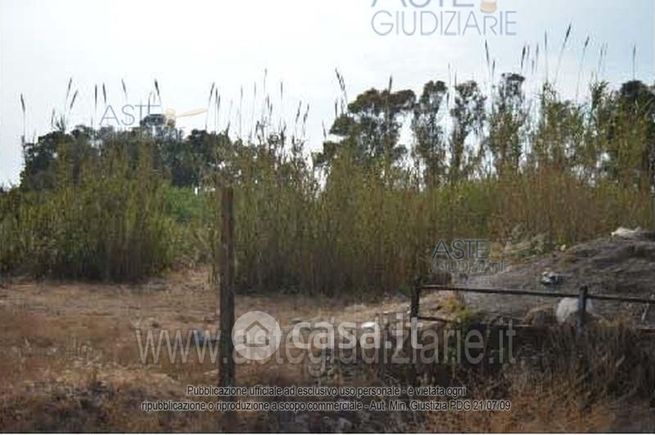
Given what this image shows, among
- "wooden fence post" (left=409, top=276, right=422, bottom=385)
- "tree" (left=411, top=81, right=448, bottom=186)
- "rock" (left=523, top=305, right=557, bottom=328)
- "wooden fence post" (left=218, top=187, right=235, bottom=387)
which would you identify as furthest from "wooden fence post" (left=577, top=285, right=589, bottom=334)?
"tree" (left=411, top=81, right=448, bottom=186)

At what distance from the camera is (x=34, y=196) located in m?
8.42

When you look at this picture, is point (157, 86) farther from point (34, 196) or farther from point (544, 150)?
point (544, 150)

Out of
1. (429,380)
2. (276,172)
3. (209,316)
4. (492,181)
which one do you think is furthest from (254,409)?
(492,181)

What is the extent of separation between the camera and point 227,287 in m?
3.84

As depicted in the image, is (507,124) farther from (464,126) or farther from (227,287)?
(227,287)

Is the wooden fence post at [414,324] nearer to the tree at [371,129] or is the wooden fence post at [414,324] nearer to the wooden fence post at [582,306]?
the wooden fence post at [582,306]

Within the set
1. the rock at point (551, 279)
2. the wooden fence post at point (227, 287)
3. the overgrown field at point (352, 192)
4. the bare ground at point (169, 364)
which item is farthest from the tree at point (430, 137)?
the wooden fence post at point (227, 287)

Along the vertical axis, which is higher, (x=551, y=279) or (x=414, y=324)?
(x=551, y=279)

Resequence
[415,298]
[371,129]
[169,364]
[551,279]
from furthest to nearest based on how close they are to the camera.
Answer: [371,129]
[551,279]
[415,298]
[169,364]

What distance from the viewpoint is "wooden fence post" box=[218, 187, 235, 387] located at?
3764 mm

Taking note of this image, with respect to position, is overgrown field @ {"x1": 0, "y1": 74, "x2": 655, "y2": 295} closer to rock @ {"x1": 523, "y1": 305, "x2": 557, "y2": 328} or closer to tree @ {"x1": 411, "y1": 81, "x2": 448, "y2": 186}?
tree @ {"x1": 411, "y1": 81, "x2": 448, "y2": 186}

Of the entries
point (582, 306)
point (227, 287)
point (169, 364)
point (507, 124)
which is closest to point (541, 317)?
point (582, 306)

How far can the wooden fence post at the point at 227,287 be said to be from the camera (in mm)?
3764

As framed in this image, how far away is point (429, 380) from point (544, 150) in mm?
3689
